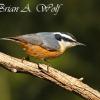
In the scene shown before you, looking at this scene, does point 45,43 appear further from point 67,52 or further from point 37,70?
point 67,52

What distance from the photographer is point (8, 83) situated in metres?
11.7

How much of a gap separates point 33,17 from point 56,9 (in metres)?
0.44

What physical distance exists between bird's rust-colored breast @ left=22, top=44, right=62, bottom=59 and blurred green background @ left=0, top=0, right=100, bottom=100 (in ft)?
14.7

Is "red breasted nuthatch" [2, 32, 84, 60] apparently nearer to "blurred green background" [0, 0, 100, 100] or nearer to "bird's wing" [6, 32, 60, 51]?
"bird's wing" [6, 32, 60, 51]

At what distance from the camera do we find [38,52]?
7012 millimetres

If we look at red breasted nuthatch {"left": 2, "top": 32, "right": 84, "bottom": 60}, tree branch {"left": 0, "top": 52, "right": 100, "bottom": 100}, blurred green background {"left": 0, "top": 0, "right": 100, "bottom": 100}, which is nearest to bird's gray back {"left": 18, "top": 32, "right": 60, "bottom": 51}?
red breasted nuthatch {"left": 2, "top": 32, "right": 84, "bottom": 60}

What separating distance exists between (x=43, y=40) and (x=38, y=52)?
14 cm

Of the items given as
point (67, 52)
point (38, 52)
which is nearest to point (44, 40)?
point (38, 52)

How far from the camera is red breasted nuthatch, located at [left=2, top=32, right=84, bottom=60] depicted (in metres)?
6.92

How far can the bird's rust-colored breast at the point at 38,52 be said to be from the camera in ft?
22.8

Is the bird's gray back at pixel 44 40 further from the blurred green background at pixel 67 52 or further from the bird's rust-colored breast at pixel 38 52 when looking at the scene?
the blurred green background at pixel 67 52

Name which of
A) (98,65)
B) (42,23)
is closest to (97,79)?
(98,65)

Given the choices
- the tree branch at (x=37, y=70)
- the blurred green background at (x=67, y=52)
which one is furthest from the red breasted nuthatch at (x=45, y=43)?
the blurred green background at (x=67, y=52)

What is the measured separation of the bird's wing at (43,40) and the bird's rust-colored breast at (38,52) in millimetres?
38
